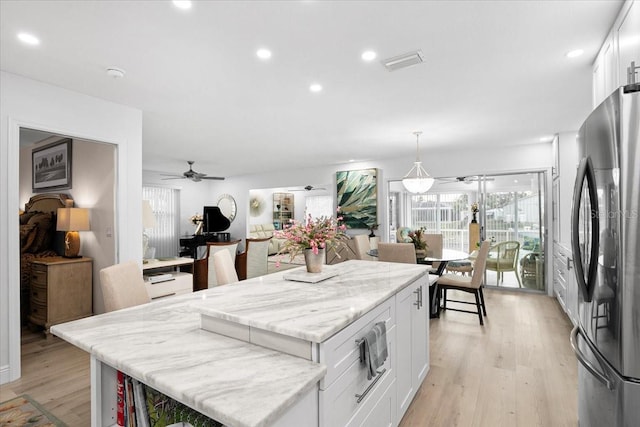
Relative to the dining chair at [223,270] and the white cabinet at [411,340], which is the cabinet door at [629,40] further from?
the dining chair at [223,270]

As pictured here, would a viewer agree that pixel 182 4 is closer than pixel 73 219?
Yes

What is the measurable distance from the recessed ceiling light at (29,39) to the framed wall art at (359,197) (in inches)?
215

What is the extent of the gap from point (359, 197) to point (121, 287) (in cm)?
532

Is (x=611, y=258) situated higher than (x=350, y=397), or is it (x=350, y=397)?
(x=611, y=258)

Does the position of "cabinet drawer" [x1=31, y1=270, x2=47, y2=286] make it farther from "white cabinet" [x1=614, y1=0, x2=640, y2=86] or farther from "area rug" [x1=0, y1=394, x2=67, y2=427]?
"white cabinet" [x1=614, y1=0, x2=640, y2=86]

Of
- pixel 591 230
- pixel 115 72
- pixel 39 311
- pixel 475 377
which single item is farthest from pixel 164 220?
pixel 591 230

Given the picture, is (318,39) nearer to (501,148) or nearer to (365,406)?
(365,406)

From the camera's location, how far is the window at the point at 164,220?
814cm

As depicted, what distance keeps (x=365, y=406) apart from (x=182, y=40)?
248 centimetres

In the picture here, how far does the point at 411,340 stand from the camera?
221 cm

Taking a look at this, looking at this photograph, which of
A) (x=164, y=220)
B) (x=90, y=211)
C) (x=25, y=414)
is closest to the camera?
(x=25, y=414)

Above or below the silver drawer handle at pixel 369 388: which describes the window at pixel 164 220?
above

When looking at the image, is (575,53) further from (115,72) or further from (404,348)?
(115,72)

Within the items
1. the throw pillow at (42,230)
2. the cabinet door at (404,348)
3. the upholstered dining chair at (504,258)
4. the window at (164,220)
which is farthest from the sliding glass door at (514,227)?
the window at (164,220)
